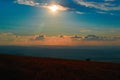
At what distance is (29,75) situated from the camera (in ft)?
73.6

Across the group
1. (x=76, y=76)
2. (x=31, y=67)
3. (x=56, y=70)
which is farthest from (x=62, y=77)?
(x=31, y=67)

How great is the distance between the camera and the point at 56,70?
25.2m

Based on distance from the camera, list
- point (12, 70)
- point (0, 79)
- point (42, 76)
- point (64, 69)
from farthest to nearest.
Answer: point (64, 69)
point (12, 70)
point (42, 76)
point (0, 79)

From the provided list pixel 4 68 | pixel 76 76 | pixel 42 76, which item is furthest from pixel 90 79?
pixel 4 68

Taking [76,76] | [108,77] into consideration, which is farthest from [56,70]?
[108,77]

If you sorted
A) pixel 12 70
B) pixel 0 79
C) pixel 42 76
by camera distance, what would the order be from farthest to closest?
pixel 12 70 → pixel 42 76 → pixel 0 79

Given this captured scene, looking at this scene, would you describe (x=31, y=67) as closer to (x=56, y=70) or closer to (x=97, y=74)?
(x=56, y=70)

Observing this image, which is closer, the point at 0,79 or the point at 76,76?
the point at 0,79

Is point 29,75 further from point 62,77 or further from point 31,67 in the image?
point 31,67

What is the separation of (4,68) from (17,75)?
9.48 ft

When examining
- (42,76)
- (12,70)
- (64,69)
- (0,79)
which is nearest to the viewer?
(0,79)

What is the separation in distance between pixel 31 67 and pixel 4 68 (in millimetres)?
2731

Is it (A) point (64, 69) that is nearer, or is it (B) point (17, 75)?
(B) point (17, 75)

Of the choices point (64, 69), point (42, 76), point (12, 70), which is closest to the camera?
point (42, 76)
